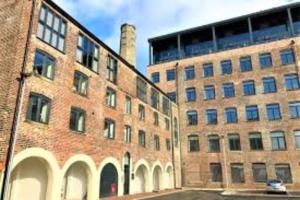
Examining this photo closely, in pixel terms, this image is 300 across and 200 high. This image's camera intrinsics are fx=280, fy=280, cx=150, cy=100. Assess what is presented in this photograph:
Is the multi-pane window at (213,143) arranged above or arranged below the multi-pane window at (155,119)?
below

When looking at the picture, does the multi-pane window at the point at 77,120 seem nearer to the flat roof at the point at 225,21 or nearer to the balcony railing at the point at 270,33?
the flat roof at the point at 225,21

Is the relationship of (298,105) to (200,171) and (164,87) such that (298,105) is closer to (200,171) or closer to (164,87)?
(200,171)

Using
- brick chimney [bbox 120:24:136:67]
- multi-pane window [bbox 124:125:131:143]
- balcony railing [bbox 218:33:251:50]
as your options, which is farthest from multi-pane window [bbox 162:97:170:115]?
balcony railing [bbox 218:33:251:50]

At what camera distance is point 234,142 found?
3703 centimetres

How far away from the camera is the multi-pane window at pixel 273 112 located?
117ft

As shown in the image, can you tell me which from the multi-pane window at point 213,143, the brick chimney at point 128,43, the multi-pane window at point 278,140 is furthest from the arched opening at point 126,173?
the multi-pane window at point 278,140

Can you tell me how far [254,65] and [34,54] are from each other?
99.9 feet

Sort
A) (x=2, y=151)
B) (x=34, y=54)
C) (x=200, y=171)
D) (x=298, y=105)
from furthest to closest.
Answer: (x=200, y=171), (x=298, y=105), (x=34, y=54), (x=2, y=151)

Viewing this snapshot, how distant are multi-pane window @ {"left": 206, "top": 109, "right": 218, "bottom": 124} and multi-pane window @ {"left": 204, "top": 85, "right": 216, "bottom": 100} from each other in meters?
2.03

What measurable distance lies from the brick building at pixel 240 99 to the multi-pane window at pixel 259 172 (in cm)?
12

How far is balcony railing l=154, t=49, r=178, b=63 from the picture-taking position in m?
45.5

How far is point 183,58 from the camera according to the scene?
43500 millimetres

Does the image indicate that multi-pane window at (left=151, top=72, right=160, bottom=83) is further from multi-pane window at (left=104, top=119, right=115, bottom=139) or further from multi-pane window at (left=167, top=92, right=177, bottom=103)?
multi-pane window at (left=104, top=119, right=115, bottom=139)

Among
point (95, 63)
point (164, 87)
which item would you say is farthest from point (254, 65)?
point (95, 63)
